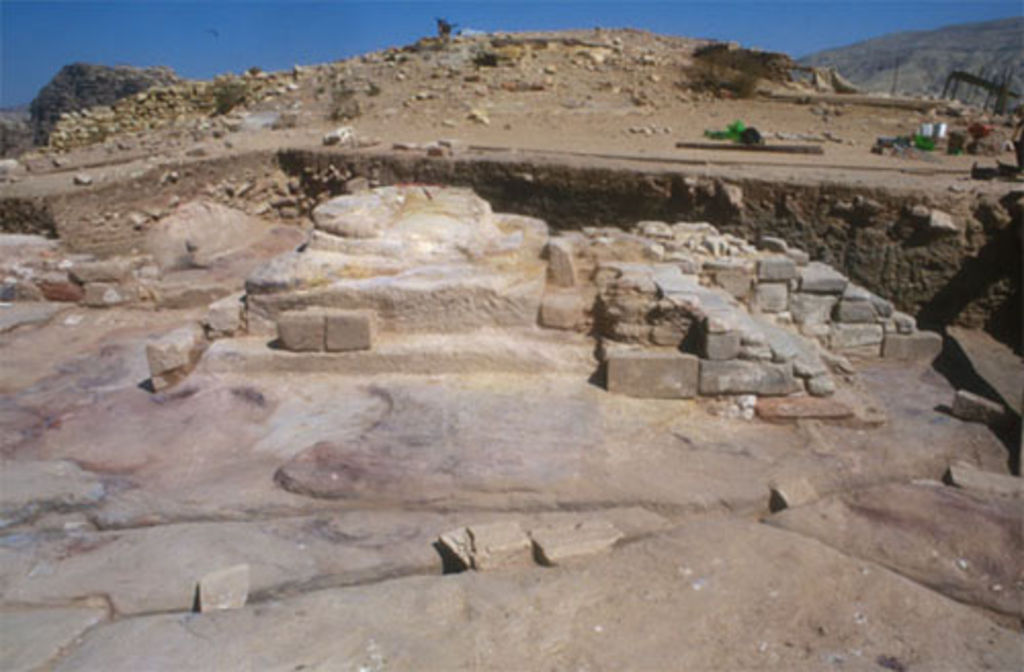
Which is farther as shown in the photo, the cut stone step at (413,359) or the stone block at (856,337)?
the stone block at (856,337)

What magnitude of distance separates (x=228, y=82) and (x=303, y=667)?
14551mm

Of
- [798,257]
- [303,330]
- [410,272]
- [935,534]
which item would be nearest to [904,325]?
[798,257]

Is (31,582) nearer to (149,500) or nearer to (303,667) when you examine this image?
(149,500)

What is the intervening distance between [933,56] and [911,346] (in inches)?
2388

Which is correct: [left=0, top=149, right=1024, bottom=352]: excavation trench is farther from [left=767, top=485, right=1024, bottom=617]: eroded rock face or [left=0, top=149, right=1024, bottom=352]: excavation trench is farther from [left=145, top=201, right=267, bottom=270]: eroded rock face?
[left=767, top=485, right=1024, bottom=617]: eroded rock face

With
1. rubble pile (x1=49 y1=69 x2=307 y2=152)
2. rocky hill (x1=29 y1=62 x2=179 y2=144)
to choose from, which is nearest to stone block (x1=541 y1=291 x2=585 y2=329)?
rubble pile (x1=49 y1=69 x2=307 y2=152)

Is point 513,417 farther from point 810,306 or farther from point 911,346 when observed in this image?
point 911,346

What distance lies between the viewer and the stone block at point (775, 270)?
5.43 metres

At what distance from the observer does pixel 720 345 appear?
416 cm

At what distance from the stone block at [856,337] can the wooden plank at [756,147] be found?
4.57 metres

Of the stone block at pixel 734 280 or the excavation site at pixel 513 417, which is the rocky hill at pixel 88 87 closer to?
the excavation site at pixel 513 417

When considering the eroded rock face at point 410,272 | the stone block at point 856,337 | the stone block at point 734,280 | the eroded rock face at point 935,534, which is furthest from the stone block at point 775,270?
the eroded rock face at point 935,534

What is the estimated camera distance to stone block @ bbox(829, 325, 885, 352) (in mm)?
5711

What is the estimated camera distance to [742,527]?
2947mm
